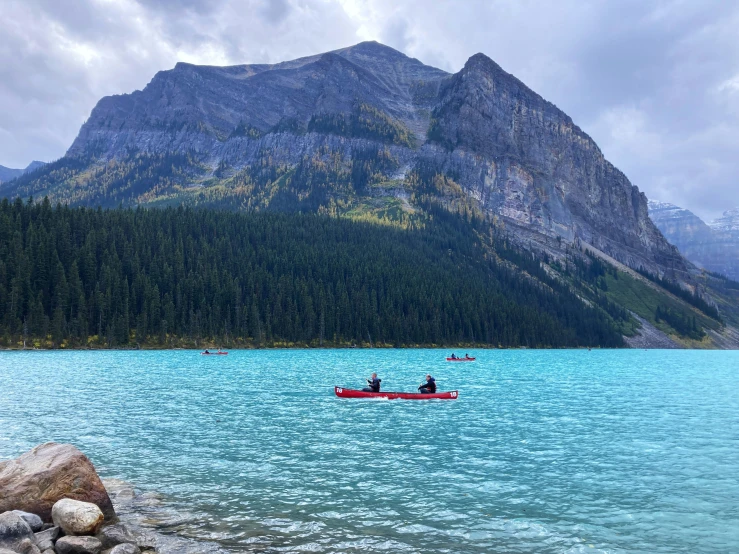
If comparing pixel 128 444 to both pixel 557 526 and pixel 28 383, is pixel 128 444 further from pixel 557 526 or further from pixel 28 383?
pixel 28 383

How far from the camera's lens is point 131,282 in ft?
525

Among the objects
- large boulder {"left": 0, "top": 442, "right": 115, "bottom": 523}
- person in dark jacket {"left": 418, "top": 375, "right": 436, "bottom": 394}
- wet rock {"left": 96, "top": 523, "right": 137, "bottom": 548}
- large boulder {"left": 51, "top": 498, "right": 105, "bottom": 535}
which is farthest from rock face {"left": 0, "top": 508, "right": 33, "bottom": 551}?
person in dark jacket {"left": 418, "top": 375, "right": 436, "bottom": 394}

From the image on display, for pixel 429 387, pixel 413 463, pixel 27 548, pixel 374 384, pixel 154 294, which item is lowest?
pixel 413 463

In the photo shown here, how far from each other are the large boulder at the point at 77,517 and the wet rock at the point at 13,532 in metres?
1.05

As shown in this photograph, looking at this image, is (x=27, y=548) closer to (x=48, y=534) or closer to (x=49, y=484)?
(x=48, y=534)

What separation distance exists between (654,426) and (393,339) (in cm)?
14964

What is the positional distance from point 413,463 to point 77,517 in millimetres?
16389

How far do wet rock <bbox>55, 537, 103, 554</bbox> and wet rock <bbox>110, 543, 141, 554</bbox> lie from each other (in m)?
0.92

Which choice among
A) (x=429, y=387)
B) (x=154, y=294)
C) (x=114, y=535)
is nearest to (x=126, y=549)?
(x=114, y=535)

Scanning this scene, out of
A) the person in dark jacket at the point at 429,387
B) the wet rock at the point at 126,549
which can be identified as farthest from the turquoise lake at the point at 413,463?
the person in dark jacket at the point at 429,387

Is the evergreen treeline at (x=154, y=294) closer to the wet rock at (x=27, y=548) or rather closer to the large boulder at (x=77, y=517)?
the large boulder at (x=77, y=517)

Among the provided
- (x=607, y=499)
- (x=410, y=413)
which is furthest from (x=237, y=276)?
(x=607, y=499)

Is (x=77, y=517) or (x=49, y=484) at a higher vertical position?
(x=49, y=484)

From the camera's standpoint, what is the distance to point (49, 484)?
1969 centimetres
